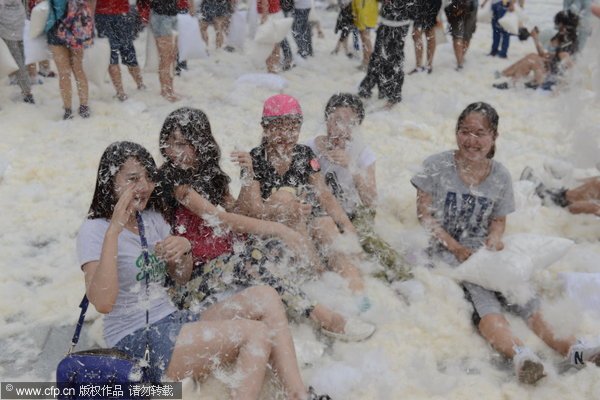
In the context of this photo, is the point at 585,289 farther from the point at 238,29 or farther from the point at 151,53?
the point at 238,29

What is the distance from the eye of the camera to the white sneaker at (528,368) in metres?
2.34

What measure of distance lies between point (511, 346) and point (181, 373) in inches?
62.7

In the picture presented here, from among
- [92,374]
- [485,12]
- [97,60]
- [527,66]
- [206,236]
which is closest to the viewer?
[92,374]

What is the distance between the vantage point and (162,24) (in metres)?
5.79

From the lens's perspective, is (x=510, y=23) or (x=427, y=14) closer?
(x=427, y=14)

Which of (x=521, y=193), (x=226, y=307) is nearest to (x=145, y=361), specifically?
(x=226, y=307)

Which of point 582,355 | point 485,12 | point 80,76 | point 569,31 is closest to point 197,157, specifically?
point 582,355

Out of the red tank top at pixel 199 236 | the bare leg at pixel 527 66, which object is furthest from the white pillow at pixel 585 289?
the bare leg at pixel 527 66

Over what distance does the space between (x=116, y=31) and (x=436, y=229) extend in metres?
4.26

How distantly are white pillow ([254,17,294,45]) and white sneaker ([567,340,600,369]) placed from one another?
207 inches

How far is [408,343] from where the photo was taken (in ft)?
8.73

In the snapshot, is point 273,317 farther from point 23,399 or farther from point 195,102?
point 195,102

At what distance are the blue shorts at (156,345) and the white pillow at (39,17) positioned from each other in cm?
401

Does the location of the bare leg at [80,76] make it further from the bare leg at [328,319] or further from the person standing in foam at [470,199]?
the bare leg at [328,319]
